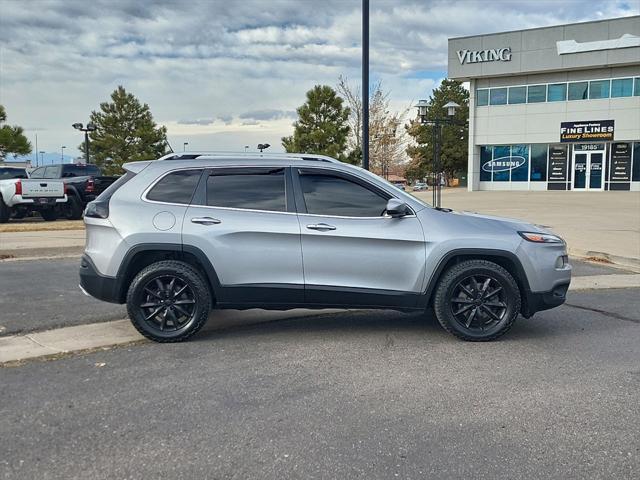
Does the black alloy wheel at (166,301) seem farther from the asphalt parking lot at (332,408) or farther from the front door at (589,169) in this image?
the front door at (589,169)

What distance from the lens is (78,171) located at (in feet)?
60.1

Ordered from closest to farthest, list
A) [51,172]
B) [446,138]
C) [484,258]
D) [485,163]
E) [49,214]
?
[484,258]
[51,172]
[49,214]
[485,163]
[446,138]

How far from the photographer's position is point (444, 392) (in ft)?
14.3

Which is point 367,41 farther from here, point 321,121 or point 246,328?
point 321,121

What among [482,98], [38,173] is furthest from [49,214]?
[482,98]

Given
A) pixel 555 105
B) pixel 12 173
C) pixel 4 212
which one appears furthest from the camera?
pixel 555 105

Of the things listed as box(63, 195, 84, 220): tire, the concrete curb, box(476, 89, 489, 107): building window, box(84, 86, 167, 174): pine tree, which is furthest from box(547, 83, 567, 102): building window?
the concrete curb

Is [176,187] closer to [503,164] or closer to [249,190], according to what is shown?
[249,190]

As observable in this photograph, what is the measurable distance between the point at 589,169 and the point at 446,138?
76.6ft

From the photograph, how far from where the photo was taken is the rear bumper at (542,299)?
18.2ft

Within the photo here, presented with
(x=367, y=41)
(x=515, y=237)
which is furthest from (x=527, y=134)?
(x=515, y=237)

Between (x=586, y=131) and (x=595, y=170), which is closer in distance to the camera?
(x=586, y=131)

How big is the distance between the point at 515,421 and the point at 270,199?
2.90 m

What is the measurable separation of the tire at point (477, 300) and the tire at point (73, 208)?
49.4ft
